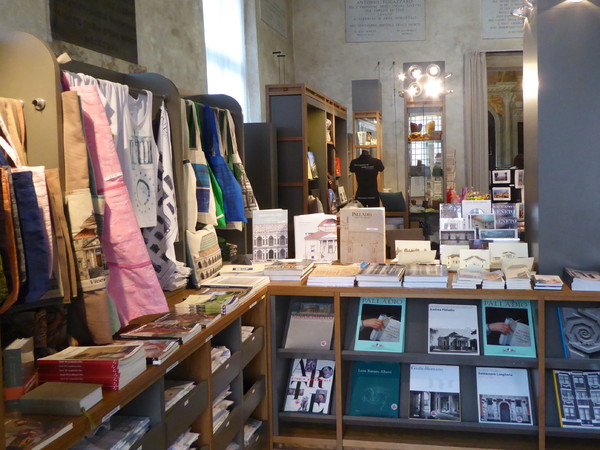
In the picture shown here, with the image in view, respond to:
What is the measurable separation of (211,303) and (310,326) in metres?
0.95

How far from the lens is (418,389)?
3568mm

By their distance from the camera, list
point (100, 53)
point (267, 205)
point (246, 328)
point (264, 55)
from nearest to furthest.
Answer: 1. point (246, 328)
2. point (100, 53)
3. point (267, 205)
4. point (264, 55)

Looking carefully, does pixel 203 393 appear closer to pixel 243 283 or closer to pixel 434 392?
pixel 243 283

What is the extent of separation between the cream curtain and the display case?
1.81 meters

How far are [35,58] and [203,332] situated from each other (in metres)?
1.15

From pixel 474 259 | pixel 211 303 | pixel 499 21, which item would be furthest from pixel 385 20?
pixel 211 303

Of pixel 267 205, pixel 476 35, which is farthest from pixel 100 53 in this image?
pixel 476 35

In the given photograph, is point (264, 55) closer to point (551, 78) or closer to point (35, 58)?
point (551, 78)

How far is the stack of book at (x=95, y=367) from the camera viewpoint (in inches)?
74.3

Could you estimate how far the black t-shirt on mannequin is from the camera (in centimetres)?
985

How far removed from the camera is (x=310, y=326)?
3.68m

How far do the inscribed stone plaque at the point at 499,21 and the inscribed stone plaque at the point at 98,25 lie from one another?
7497mm

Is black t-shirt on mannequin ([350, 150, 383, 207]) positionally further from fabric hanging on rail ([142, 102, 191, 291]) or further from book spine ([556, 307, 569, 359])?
fabric hanging on rail ([142, 102, 191, 291])

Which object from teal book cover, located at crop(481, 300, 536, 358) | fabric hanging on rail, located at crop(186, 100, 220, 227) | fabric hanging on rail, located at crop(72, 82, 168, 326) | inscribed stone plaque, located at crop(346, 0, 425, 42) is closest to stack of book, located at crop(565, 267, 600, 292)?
teal book cover, located at crop(481, 300, 536, 358)
